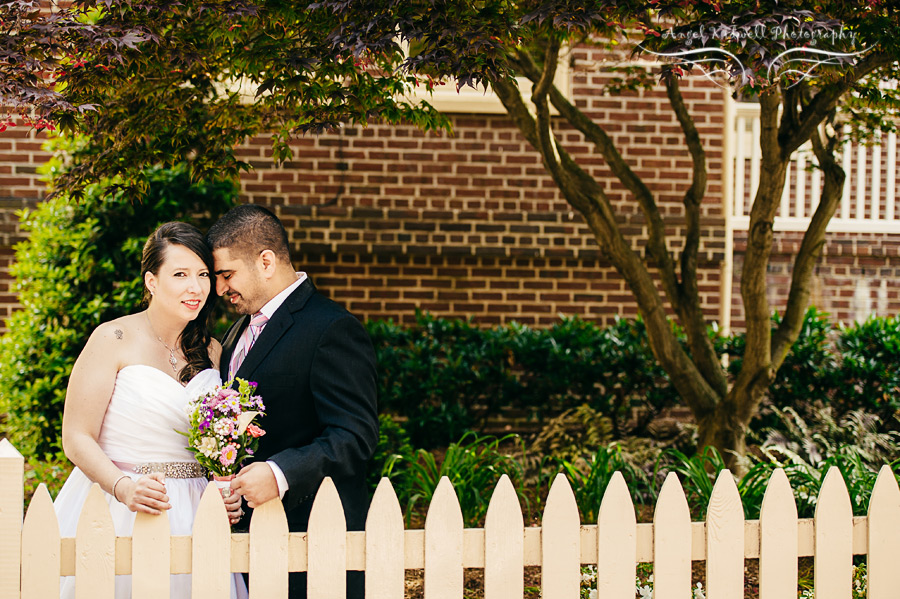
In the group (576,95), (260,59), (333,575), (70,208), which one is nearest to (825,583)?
(333,575)

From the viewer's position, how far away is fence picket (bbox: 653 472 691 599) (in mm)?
2359

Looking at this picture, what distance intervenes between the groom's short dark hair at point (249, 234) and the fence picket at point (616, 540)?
136cm

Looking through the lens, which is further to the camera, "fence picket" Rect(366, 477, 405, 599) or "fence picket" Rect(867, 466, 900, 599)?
"fence picket" Rect(867, 466, 900, 599)

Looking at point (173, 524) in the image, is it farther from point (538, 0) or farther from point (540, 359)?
point (540, 359)

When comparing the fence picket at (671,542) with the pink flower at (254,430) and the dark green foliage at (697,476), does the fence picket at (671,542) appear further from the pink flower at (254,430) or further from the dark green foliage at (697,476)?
the dark green foliage at (697,476)

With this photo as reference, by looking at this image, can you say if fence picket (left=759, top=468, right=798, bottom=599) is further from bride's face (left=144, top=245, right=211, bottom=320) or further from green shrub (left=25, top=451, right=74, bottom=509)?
green shrub (left=25, top=451, right=74, bottom=509)

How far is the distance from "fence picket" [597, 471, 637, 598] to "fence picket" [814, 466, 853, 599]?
607 mm

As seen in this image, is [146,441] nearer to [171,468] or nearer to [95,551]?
[171,468]

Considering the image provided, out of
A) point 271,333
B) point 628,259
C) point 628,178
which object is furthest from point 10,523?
point 628,178

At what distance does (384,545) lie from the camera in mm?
2264

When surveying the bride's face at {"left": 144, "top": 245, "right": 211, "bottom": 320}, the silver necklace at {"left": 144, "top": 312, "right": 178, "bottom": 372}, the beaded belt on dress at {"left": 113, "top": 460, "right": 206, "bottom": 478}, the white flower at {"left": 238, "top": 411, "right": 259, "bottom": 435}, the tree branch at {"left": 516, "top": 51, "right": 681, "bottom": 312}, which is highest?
the tree branch at {"left": 516, "top": 51, "right": 681, "bottom": 312}

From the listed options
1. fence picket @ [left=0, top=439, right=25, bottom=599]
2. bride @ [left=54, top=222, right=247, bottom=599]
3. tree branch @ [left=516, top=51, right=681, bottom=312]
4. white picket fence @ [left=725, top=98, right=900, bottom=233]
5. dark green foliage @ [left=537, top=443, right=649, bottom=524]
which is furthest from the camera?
white picket fence @ [left=725, top=98, right=900, bottom=233]

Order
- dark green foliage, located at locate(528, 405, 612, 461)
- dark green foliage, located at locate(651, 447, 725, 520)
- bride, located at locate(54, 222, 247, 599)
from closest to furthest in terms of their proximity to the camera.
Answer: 1. bride, located at locate(54, 222, 247, 599)
2. dark green foliage, located at locate(651, 447, 725, 520)
3. dark green foliage, located at locate(528, 405, 612, 461)

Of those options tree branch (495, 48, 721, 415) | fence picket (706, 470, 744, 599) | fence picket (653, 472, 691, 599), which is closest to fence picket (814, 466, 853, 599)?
fence picket (706, 470, 744, 599)
